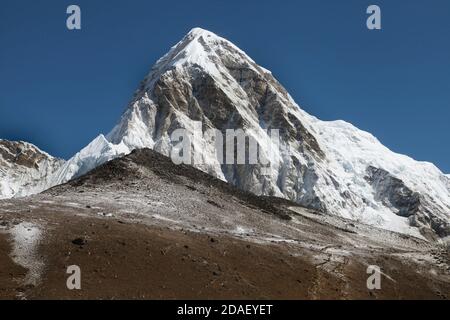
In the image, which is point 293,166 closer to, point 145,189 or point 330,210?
point 330,210

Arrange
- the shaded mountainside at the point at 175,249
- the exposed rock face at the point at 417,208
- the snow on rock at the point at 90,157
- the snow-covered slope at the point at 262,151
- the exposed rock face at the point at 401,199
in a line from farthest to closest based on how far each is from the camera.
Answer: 1. the exposed rock face at the point at 401,199
2. the exposed rock face at the point at 417,208
3. the snow-covered slope at the point at 262,151
4. the snow on rock at the point at 90,157
5. the shaded mountainside at the point at 175,249

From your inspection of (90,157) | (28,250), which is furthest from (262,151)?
(28,250)

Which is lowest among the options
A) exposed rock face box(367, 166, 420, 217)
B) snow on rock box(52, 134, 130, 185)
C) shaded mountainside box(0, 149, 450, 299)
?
shaded mountainside box(0, 149, 450, 299)

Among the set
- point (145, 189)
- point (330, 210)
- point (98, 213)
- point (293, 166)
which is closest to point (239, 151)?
point (293, 166)

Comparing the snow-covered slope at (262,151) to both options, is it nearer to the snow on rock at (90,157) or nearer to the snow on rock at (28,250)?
the snow on rock at (90,157)

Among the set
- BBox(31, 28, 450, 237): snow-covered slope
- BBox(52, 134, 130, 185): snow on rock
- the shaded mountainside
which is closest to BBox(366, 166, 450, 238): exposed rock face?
BBox(31, 28, 450, 237): snow-covered slope

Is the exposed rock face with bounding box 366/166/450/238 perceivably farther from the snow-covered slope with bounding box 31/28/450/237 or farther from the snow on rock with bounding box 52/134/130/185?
the snow on rock with bounding box 52/134/130/185

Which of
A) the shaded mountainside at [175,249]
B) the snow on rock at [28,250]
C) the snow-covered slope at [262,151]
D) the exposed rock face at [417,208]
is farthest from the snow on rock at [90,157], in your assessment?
the snow on rock at [28,250]

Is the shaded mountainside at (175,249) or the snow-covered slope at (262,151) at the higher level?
the snow-covered slope at (262,151)
